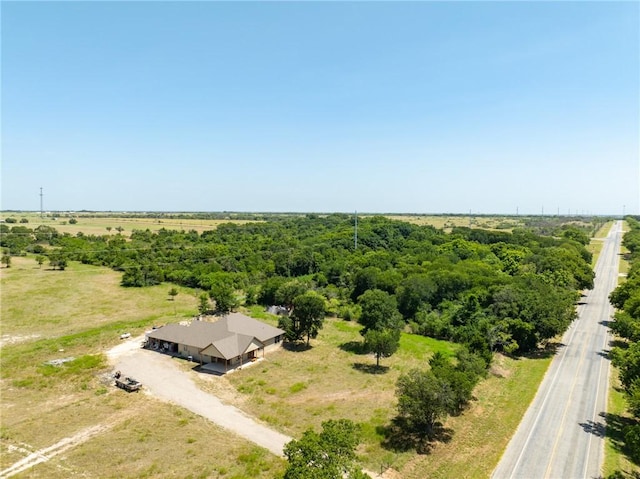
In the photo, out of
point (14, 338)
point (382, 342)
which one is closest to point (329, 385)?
point (382, 342)

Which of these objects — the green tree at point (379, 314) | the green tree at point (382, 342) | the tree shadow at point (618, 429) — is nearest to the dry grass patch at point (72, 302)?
the green tree at point (379, 314)

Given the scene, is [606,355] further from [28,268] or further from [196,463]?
[28,268]

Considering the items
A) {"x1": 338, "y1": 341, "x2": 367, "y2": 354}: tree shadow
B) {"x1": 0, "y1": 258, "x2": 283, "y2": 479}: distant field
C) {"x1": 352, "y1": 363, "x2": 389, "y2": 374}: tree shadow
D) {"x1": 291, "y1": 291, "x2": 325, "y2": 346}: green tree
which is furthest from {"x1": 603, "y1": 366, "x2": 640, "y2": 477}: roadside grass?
{"x1": 291, "y1": 291, "x2": 325, "y2": 346}: green tree

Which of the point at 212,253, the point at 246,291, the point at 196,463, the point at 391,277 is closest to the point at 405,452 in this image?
the point at 196,463

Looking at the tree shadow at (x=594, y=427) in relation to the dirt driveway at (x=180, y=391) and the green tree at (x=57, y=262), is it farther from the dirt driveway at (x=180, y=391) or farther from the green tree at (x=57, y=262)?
the green tree at (x=57, y=262)

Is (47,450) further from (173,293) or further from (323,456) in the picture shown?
(173,293)

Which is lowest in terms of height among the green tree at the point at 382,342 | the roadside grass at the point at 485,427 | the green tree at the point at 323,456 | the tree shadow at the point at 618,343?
the roadside grass at the point at 485,427

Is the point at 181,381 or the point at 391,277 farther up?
the point at 391,277
